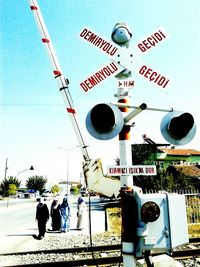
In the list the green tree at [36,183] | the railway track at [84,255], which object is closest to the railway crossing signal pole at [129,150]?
A: the railway track at [84,255]

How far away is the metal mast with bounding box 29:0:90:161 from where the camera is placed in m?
3.86

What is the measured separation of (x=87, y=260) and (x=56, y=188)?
91504mm

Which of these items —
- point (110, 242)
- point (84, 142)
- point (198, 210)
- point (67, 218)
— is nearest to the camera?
point (84, 142)

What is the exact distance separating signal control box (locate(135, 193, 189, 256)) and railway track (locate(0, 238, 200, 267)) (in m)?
4.97

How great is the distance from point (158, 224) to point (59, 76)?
4010 millimetres

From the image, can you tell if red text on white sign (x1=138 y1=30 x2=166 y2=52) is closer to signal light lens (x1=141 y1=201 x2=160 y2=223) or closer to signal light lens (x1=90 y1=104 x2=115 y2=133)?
signal light lens (x1=90 y1=104 x2=115 y2=133)

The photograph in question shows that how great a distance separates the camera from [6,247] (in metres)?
10.4

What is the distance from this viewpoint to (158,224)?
2479 millimetres

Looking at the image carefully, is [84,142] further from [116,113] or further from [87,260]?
[87,260]

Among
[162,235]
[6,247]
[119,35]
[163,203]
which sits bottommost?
[6,247]

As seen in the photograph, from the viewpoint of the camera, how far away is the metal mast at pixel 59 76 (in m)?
3.86

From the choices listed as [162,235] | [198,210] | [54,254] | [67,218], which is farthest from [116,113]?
[198,210]

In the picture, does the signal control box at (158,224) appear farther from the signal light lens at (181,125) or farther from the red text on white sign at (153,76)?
the red text on white sign at (153,76)

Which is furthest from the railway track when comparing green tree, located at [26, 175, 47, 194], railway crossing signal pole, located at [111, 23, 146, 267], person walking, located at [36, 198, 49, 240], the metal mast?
green tree, located at [26, 175, 47, 194]
